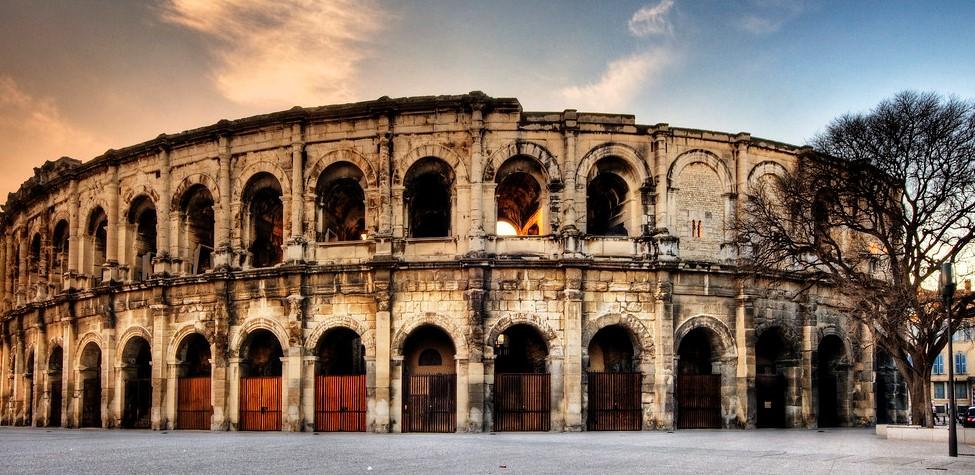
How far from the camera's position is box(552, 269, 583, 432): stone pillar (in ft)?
83.1

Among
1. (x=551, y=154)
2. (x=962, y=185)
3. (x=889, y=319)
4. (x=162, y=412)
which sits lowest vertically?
(x=162, y=412)

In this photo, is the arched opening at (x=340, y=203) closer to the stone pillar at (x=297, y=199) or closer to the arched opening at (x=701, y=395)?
the stone pillar at (x=297, y=199)

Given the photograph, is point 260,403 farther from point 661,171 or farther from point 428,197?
point 661,171

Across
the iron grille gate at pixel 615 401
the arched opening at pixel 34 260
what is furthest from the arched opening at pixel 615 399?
the arched opening at pixel 34 260

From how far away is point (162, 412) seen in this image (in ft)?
94.7

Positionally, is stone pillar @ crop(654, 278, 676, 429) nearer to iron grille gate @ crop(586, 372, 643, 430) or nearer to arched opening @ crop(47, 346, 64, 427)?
iron grille gate @ crop(586, 372, 643, 430)

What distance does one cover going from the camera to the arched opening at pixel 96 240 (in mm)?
33681

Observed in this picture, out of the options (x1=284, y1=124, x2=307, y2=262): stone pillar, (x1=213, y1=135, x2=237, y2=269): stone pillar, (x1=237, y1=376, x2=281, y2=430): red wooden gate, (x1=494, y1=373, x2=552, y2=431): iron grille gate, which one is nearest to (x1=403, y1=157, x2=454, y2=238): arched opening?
(x1=284, y1=124, x2=307, y2=262): stone pillar

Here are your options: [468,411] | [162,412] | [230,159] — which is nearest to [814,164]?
[468,411]

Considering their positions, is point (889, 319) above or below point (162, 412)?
above

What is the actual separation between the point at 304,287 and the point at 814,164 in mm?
15489

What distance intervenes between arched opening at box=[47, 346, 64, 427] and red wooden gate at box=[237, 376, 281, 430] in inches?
441

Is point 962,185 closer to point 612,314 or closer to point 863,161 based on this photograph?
point 863,161

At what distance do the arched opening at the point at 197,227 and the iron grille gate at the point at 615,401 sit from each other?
13.6 meters
